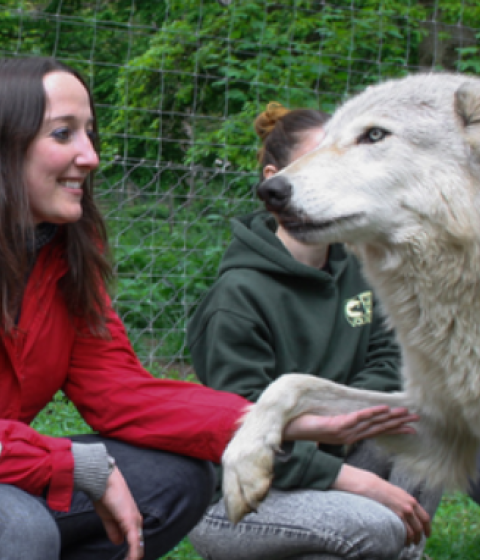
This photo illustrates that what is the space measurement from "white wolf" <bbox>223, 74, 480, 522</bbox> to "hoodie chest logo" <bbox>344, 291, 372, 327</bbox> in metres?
0.40

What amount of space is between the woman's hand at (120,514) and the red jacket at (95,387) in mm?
213

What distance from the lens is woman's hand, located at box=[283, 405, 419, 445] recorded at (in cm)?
213

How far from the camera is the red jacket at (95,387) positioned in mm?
2088

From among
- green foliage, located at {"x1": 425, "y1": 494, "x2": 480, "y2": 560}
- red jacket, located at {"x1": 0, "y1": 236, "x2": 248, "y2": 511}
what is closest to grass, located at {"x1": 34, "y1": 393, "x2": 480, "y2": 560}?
green foliage, located at {"x1": 425, "y1": 494, "x2": 480, "y2": 560}

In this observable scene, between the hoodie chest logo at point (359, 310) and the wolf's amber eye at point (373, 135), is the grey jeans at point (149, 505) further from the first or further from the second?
the wolf's amber eye at point (373, 135)

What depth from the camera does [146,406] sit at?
219 cm

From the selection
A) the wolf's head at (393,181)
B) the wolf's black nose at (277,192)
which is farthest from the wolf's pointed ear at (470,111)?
the wolf's black nose at (277,192)

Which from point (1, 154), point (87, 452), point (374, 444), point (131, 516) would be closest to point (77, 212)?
point (1, 154)

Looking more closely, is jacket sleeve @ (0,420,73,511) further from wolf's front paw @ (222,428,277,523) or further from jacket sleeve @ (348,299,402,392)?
jacket sleeve @ (348,299,402,392)

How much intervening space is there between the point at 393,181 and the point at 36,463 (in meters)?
1.23

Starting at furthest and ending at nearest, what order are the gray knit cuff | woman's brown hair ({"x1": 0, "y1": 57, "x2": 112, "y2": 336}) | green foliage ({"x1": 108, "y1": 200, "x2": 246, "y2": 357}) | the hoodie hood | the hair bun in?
green foliage ({"x1": 108, "y1": 200, "x2": 246, "y2": 357})
the hair bun
the hoodie hood
woman's brown hair ({"x1": 0, "y1": 57, "x2": 112, "y2": 336})
the gray knit cuff

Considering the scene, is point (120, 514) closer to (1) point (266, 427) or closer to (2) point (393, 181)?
(1) point (266, 427)

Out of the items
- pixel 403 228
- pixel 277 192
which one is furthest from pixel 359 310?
pixel 277 192

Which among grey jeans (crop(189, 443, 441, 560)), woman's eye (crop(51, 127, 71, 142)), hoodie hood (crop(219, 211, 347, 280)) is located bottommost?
grey jeans (crop(189, 443, 441, 560))
